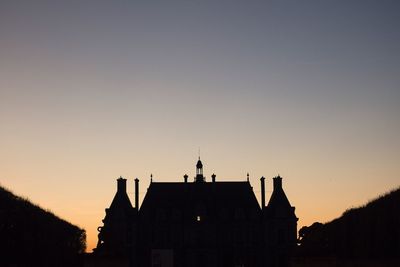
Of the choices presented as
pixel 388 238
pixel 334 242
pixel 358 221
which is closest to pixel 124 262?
pixel 334 242

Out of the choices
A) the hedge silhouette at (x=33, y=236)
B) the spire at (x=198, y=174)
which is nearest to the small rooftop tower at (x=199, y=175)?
the spire at (x=198, y=174)

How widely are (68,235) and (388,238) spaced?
1444cm

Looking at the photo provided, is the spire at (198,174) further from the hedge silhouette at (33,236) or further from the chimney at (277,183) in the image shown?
the hedge silhouette at (33,236)

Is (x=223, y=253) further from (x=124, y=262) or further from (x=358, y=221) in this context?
(x=358, y=221)

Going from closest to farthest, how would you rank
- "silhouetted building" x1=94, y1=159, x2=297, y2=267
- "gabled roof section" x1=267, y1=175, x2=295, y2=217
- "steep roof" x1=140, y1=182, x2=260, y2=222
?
"silhouetted building" x1=94, y1=159, x2=297, y2=267 → "gabled roof section" x1=267, y1=175, x2=295, y2=217 → "steep roof" x1=140, y1=182, x2=260, y2=222

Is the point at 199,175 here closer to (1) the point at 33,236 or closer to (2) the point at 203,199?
(2) the point at 203,199

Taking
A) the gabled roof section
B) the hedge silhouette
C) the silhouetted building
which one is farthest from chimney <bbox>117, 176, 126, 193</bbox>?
the hedge silhouette

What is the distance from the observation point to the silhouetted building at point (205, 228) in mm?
61219

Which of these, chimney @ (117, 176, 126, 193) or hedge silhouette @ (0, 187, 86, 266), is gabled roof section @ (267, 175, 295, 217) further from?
hedge silhouette @ (0, 187, 86, 266)

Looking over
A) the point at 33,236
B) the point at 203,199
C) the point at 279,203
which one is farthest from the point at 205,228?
the point at 33,236

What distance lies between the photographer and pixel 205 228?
63188mm

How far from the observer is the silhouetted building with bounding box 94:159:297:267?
201 feet

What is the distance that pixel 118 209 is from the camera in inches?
2499

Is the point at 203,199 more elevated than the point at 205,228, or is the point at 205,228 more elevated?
the point at 203,199
